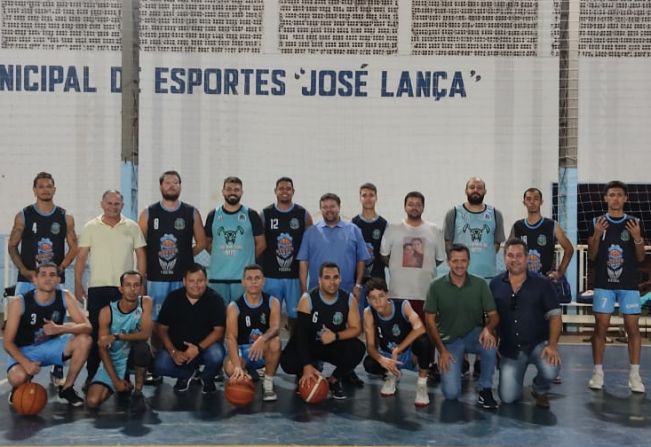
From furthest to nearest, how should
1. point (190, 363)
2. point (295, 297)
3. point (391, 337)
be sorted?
point (295, 297)
point (391, 337)
point (190, 363)

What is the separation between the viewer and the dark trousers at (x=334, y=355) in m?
5.77

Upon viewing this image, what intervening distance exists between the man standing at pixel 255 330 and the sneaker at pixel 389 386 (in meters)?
0.83

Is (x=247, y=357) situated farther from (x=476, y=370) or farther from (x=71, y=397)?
(x=476, y=370)

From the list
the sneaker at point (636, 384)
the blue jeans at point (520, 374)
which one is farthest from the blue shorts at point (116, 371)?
the sneaker at point (636, 384)

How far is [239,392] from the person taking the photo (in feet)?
17.3

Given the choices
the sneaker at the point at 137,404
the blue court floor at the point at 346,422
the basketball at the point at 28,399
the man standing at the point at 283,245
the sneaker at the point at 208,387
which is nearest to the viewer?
the blue court floor at the point at 346,422

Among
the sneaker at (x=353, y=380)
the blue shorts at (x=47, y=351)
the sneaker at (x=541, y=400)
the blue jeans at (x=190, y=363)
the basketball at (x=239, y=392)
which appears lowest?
the sneaker at (x=353, y=380)

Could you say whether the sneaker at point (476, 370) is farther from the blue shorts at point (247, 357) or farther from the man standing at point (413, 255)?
the blue shorts at point (247, 357)

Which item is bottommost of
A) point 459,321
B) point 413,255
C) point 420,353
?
point 420,353

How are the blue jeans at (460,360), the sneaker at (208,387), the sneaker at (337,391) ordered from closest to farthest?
the blue jeans at (460,360) → the sneaker at (337,391) → the sneaker at (208,387)

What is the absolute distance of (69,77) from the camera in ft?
32.4


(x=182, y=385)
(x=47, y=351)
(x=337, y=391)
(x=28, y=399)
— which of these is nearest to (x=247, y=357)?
(x=182, y=385)

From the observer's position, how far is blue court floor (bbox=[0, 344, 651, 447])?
4.54m

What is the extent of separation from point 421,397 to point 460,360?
Result: 45cm
